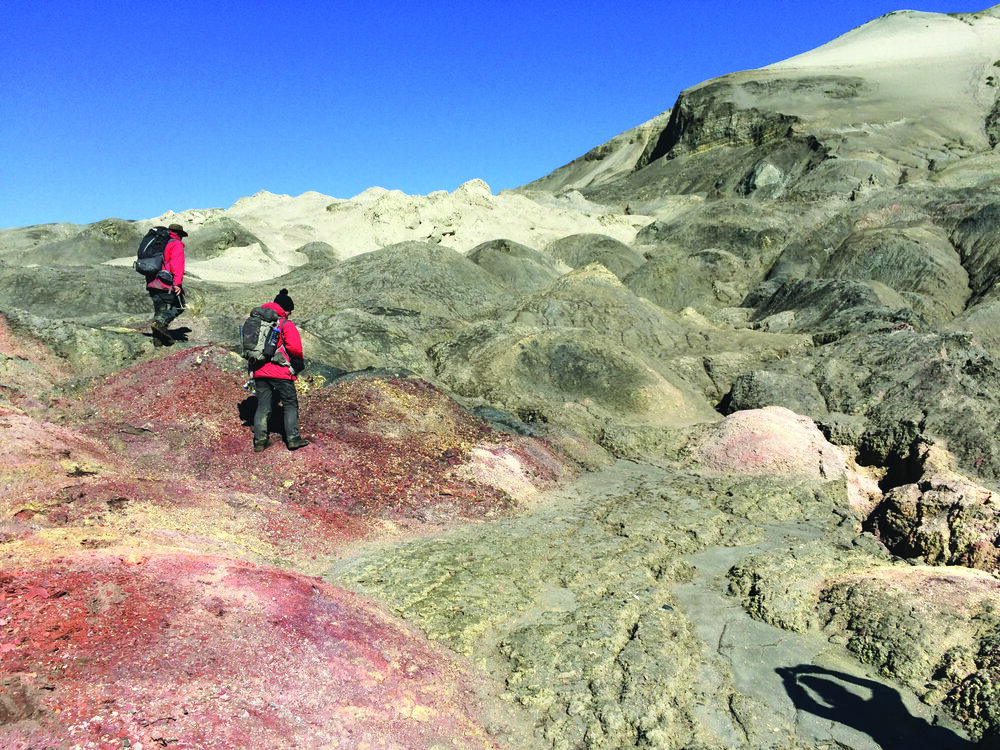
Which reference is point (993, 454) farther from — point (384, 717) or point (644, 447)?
point (384, 717)

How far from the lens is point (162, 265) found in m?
8.75

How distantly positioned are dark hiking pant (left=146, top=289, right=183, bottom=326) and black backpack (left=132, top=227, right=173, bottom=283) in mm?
222

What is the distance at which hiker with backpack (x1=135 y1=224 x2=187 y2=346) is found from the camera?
8711 mm

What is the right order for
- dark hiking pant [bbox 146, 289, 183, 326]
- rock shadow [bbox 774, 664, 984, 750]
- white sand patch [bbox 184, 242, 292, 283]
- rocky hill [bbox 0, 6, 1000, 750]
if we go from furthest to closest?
white sand patch [bbox 184, 242, 292, 283], dark hiking pant [bbox 146, 289, 183, 326], rock shadow [bbox 774, 664, 984, 750], rocky hill [bbox 0, 6, 1000, 750]

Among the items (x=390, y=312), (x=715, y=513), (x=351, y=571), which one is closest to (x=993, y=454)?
(x=715, y=513)

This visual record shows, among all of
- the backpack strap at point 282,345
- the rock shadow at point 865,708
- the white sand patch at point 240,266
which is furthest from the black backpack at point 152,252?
the white sand patch at point 240,266

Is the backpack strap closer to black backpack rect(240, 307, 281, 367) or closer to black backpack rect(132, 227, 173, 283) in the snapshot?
black backpack rect(240, 307, 281, 367)

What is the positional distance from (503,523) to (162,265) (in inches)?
221

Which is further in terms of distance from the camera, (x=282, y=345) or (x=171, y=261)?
(x=171, y=261)

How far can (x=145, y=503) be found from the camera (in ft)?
16.6

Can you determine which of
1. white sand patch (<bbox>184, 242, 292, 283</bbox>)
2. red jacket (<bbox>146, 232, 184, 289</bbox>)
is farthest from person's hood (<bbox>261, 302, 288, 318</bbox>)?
white sand patch (<bbox>184, 242, 292, 283</bbox>)

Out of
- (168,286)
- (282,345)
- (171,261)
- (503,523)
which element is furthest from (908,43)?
(282,345)

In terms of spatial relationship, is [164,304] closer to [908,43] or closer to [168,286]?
[168,286]

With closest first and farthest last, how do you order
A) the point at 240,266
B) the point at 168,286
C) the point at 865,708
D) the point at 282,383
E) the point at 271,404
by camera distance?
1. the point at 865,708
2. the point at 282,383
3. the point at 271,404
4. the point at 168,286
5. the point at 240,266
